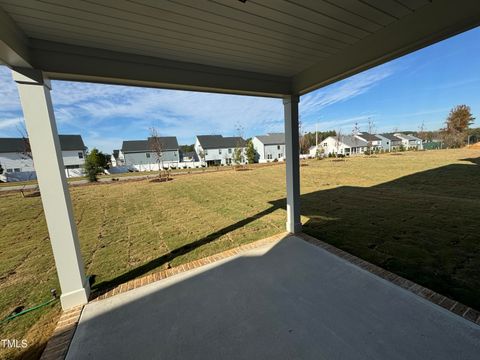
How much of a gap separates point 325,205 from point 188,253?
4481 mm

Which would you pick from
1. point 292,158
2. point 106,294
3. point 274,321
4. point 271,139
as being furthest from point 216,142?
point 274,321

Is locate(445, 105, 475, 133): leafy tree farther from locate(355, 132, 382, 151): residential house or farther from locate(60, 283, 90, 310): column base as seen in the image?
locate(60, 283, 90, 310): column base

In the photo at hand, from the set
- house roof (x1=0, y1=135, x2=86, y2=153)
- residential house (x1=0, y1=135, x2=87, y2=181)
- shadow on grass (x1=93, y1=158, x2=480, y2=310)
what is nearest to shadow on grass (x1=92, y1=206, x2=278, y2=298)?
shadow on grass (x1=93, y1=158, x2=480, y2=310)

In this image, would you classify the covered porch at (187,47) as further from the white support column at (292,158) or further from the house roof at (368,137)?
the house roof at (368,137)

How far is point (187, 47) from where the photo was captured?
8.13 ft

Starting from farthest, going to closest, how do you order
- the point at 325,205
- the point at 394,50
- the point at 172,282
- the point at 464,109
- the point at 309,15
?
1. the point at 464,109
2. the point at 325,205
3. the point at 172,282
4. the point at 394,50
5. the point at 309,15

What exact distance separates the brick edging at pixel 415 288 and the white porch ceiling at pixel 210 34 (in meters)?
2.75

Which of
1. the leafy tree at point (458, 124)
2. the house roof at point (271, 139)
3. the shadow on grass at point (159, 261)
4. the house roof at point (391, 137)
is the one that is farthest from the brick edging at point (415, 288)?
the house roof at point (391, 137)

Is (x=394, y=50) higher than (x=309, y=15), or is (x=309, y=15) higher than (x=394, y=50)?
(x=309, y=15)

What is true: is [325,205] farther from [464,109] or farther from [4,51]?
[464,109]

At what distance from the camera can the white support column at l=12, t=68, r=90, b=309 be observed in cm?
214

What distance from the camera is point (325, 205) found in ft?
20.9

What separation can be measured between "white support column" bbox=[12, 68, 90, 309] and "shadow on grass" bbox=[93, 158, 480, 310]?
0.44 metres

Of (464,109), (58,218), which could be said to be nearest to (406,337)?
(58,218)
